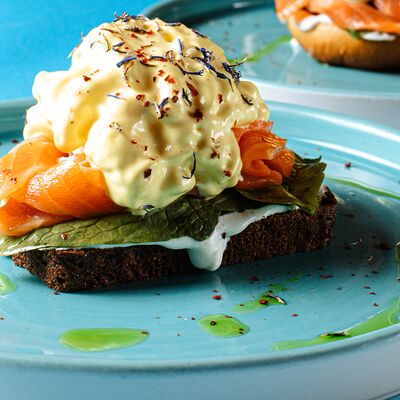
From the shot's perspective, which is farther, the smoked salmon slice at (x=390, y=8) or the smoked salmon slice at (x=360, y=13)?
the smoked salmon slice at (x=390, y=8)

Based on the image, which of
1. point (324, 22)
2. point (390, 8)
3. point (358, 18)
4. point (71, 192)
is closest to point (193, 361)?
point (71, 192)

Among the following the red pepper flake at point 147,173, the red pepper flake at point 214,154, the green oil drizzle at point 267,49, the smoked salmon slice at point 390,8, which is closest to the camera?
the red pepper flake at point 147,173

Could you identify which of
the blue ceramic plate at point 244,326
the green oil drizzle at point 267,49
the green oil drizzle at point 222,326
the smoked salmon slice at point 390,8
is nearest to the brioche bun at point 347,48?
the smoked salmon slice at point 390,8

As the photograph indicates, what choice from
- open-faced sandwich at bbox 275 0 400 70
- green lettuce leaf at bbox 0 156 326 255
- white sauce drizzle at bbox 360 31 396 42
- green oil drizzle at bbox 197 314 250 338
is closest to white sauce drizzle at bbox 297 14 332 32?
open-faced sandwich at bbox 275 0 400 70

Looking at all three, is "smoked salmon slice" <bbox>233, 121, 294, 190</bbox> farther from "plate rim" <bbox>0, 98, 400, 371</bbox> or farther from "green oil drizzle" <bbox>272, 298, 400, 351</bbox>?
"plate rim" <bbox>0, 98, 400, 371</bbox>

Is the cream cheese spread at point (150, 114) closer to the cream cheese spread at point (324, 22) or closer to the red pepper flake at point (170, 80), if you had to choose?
the red pepper flake at point (170, 80)

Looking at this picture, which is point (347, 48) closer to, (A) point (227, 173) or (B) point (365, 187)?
(B) point (365, 187)

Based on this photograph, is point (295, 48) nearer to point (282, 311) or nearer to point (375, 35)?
Result: point (375, 35)

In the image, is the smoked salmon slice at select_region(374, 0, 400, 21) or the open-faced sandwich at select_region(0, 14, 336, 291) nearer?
the open-faced sandwich at select_region(0, 14, 336, 291)
